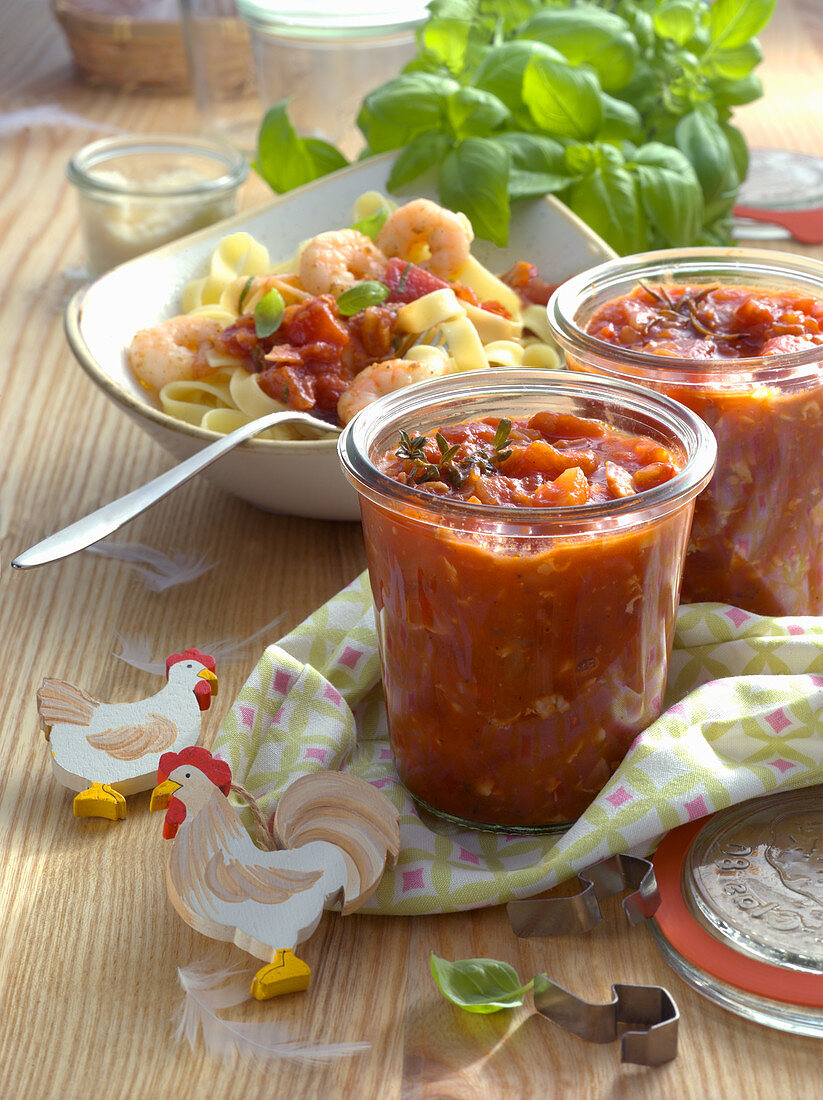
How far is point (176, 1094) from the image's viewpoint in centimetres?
103

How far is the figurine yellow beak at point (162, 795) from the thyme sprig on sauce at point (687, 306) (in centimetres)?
83

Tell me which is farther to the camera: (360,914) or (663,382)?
(663,382)

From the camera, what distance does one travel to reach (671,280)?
1.71 m

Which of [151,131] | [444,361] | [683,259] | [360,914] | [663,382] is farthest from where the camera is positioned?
[151,131]

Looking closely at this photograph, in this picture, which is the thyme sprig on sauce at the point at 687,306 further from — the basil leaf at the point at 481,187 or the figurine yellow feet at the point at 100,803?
the figurine yellow feet at the point at 100,803

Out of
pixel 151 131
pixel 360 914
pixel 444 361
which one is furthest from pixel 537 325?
pixel 151 131

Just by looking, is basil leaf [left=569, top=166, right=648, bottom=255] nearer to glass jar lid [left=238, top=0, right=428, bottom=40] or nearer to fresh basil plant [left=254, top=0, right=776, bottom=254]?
fresh basil plant [left=254, top=0, right=776, bottom=254]

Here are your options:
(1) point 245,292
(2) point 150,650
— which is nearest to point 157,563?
(2) point 150,650

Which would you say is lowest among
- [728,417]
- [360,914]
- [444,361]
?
[360,914]

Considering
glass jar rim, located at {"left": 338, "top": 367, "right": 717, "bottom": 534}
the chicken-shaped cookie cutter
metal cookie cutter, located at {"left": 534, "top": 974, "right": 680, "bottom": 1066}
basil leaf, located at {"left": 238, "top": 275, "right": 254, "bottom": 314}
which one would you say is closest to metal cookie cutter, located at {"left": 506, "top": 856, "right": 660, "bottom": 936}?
the chicken-shaped cookie cutter

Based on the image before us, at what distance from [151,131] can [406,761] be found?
281 centimetres

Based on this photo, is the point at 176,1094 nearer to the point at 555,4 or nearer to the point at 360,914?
the point at 360,914

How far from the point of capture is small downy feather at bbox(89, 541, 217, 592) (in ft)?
5.81

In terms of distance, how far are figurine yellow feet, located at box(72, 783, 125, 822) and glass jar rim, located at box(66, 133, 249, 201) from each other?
1.54 metres
